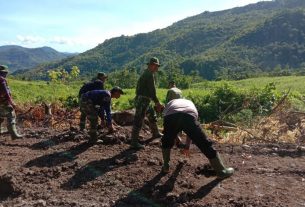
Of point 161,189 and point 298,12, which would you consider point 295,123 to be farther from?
point 298,12

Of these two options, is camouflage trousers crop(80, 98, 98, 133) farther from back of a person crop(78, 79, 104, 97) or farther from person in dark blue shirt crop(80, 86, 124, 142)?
back of a person crop(78, 79, 104, 97)

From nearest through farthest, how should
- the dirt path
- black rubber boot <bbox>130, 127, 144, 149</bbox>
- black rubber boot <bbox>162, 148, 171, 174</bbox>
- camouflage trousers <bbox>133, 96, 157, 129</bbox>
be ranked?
the dirt path, black rubber boot <bbox>162, 148, 171, 174</bbox>, camouflage trousers <bbox>133, 96, 157, 129</bbox>, black rubber boot <bbox>130, 127, 144, 149</bbox>

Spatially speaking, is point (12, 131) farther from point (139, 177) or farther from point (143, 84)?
point (139, 177)

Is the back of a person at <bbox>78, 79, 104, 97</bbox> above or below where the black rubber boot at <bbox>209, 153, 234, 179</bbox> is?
above

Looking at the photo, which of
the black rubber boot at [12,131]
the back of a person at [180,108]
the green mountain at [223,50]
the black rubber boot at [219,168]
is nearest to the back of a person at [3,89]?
the black rubber boot at [12,131]

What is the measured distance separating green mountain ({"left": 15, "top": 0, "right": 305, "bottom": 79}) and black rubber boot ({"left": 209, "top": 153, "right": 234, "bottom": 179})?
91.9 metres

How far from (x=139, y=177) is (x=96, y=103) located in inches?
79.3

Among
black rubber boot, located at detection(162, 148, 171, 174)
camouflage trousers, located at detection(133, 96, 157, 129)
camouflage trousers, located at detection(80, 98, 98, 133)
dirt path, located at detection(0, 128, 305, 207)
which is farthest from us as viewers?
camouflage trousers, located at detection(80, 98, 98, 133)

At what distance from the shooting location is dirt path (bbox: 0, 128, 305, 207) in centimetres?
616

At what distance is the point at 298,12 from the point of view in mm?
154625

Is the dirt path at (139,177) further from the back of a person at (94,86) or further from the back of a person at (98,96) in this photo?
the back of a person at (94,86)

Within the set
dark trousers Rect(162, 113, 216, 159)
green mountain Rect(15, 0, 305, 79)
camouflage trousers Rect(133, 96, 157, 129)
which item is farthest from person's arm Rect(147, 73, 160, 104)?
green mountain Rect(15, 0, 305, 79)

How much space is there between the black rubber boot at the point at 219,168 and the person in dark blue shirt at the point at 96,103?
249cm

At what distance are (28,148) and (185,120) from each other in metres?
4.02
